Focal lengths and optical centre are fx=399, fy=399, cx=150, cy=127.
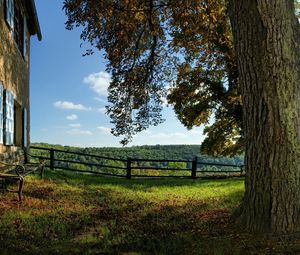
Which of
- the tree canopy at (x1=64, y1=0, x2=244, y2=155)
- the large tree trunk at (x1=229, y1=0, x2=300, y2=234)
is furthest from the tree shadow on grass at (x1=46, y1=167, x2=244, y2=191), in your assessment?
the large tree trunk at (x1=229, y1=0, x2=300, y2=234)

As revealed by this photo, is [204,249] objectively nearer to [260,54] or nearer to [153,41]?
[260,54]

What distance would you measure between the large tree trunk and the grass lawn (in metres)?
0.55

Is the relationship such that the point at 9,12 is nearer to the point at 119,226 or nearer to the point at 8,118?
the point at 8,118

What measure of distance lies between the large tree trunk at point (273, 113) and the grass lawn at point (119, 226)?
0.55 meters

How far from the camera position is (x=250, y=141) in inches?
260

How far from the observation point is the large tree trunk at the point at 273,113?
6281mm

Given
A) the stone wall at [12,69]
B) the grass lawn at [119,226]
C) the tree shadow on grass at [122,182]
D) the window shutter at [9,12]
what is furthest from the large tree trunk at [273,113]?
the tree shadow on grass at [122,182]

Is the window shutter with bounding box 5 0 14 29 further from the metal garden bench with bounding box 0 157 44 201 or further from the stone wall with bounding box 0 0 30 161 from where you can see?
the metal garden bench with bounding box 0 157 44 201

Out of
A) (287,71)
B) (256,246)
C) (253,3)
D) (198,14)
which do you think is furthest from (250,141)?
(198,14)

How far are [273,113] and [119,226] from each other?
12.3 ft

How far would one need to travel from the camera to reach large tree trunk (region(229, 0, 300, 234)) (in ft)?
20.6

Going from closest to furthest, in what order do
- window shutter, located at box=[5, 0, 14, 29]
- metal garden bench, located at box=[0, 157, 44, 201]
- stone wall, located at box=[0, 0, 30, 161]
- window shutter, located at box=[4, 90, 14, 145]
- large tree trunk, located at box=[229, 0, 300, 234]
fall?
large tree trunk, located at box=[229, 0, 300, 234] < metal garden bench, located at box=[0, 157, 44, 201] < stone wall, located at box=[0, 0, 30, 161] < window shutter, located at box=[4, 90, 14, 145] < window shutter, located at box=[5, 0, 14, 29]

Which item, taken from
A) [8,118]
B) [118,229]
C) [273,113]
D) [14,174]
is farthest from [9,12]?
[273,113]

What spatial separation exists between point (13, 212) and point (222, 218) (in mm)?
4431
